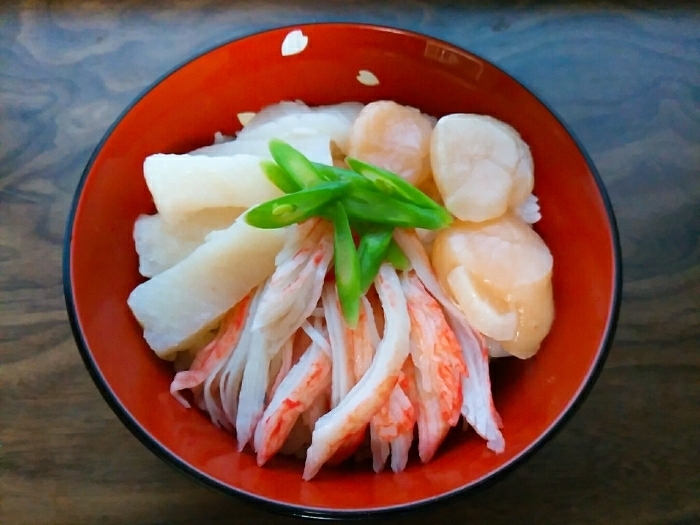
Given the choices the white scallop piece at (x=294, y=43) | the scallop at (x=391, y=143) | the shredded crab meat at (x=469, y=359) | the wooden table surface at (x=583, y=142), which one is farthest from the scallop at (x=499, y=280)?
the white scallop piece at (x=294, y=43)

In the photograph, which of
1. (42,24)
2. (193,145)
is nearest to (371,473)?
(193,145)

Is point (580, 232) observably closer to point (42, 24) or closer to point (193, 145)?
point (193, 145)

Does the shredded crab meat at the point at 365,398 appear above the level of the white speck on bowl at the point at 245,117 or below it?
below

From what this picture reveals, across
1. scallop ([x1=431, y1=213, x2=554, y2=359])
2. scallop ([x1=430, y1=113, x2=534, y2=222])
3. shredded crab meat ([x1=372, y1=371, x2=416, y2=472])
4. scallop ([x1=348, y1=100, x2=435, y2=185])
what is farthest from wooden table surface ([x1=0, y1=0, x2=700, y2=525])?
scallop ([x1=348, y1=100, x2=435, y2=185])

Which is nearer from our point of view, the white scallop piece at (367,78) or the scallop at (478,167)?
the scallop at (478,167)

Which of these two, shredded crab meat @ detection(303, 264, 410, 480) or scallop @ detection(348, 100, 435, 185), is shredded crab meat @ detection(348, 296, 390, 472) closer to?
shredded crab meat @ detection(303, 264, 410, 480)

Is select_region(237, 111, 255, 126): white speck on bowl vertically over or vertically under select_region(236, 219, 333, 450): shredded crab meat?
over

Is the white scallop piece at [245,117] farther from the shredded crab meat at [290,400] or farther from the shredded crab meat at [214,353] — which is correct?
the shredded crab meat at [290,400]
